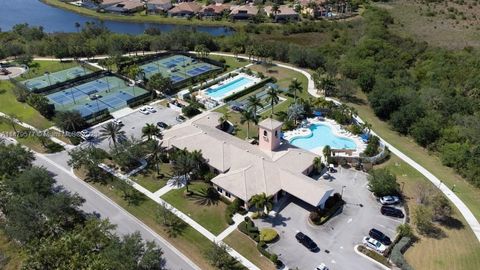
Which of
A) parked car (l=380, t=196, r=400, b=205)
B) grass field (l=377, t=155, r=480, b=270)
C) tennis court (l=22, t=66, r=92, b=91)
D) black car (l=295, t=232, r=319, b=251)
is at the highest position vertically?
tennis court (l=22, t=66, r=92, b=91)

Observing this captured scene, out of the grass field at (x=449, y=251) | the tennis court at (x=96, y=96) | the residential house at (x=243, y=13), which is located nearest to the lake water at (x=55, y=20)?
the residential house at (x=243, y=13)

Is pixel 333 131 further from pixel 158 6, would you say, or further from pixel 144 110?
pixel 158 6

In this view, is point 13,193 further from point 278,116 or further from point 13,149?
point 278,116

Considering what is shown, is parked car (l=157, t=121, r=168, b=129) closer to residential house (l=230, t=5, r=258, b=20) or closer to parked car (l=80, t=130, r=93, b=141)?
parked car (l=80, t=130, r=93, b=141)

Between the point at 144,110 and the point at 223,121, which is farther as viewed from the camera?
the point at 144,110

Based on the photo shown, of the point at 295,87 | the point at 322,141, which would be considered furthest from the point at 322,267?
the point at 295,87

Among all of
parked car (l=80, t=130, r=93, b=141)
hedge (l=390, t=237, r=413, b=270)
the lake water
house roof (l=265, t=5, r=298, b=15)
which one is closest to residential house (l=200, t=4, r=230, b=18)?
the lake water
